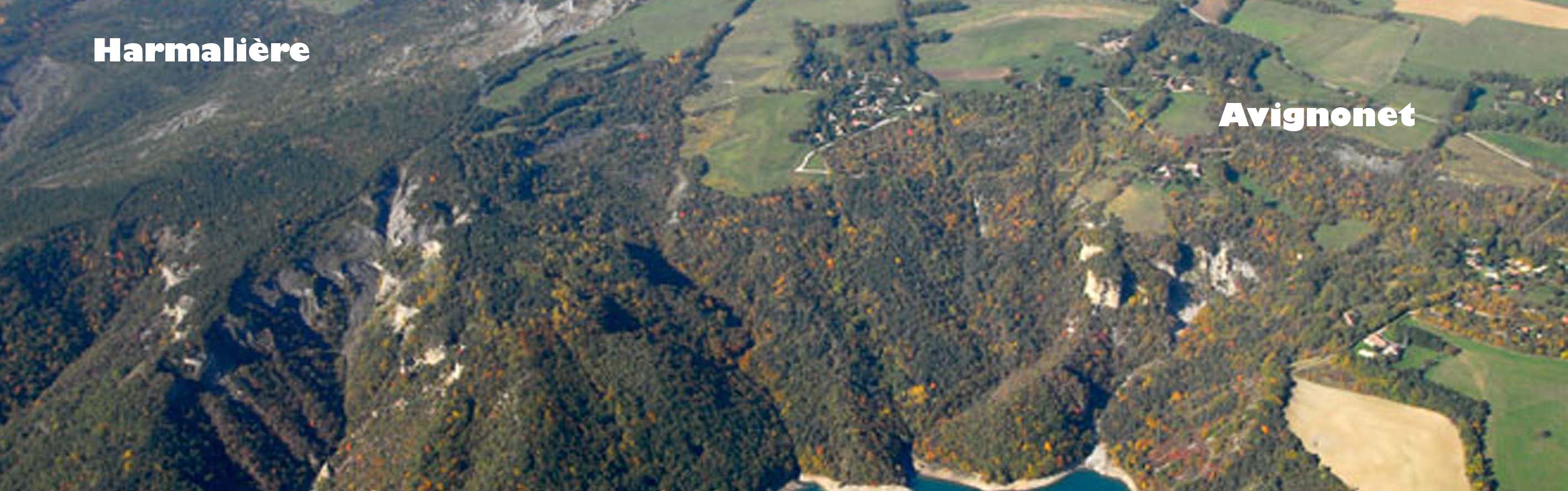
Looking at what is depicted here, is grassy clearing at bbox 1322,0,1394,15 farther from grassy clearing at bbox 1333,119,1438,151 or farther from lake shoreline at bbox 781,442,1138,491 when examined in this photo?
lake shoreline at bbox 781,442,1138,491

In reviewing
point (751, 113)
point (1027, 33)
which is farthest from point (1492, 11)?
point (751, 113)

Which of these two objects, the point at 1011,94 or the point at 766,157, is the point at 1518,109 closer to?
the point at 1011,94

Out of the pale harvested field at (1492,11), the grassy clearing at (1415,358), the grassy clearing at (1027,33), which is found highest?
the grassy clearing at (1415,358)

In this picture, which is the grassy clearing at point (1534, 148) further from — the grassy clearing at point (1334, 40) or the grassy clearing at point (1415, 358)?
the grassy clearing at point (1415, 358)

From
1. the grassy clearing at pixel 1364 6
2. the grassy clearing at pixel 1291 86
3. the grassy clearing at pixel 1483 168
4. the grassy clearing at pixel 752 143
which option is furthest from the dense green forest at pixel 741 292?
the grassy clearing at pixel 1364 6

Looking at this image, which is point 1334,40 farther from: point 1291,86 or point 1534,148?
point 1534,148

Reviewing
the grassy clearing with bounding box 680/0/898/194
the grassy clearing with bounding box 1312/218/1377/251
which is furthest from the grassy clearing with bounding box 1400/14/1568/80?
the grassy clearing with bounding box 680/0/898/194

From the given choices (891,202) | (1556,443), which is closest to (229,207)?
(891,202)
